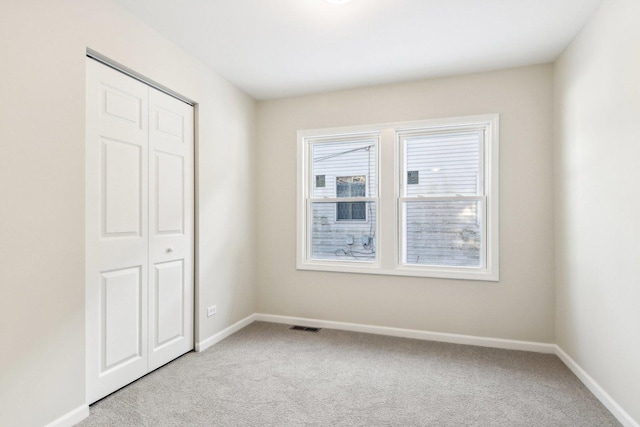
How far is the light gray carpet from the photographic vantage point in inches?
81.6

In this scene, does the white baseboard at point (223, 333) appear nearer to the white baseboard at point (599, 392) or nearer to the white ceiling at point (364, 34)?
the white ceiling at point (364, 34)

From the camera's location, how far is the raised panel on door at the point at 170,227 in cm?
266

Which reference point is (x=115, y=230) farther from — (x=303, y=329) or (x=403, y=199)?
(x=403, y=199)

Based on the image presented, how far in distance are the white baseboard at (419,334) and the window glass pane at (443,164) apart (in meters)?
1.41

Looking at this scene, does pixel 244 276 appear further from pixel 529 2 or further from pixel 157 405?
pixel 529 2

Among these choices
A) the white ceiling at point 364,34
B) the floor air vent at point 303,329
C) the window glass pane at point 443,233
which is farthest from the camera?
the floor air vent at point 303,329

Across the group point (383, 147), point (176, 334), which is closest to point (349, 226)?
point (383, 147)

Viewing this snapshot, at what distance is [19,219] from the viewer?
5.67ft

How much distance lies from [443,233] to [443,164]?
71 centimetres

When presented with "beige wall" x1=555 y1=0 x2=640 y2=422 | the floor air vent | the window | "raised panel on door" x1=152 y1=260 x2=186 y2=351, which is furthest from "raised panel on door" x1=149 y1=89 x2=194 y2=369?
"beige wall" x1=555 y1=0 x2=640 y2=422

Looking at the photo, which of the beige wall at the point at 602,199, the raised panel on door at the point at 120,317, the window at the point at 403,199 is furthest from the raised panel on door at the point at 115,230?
the beige wall at the point at 602,199

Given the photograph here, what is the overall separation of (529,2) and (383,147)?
168 centimetres

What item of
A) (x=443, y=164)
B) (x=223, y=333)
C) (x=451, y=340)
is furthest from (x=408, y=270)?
(x=223, y=333)

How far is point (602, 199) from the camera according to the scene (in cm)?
226
